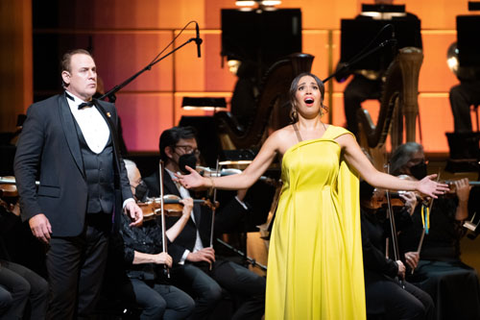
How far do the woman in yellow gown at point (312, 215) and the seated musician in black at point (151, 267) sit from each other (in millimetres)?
644

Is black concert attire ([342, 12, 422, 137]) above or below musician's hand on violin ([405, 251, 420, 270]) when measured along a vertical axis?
above

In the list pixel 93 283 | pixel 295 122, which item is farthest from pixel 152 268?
pixel 295 122

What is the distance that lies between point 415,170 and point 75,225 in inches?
80.5

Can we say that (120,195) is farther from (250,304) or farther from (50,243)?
(250,304)

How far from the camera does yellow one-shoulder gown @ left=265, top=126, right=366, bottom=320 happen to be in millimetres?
3090

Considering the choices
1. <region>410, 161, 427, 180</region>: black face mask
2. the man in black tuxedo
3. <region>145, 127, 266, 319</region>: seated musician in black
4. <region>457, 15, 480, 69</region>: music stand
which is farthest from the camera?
<region>457, 15, 480, 69</region>: music stand

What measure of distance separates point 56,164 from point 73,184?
0.11 metres

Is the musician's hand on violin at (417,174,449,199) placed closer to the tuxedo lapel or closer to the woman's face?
the woman's face

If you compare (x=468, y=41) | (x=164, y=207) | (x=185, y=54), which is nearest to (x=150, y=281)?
(x=164, y=207)

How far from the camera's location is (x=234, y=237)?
5379mm

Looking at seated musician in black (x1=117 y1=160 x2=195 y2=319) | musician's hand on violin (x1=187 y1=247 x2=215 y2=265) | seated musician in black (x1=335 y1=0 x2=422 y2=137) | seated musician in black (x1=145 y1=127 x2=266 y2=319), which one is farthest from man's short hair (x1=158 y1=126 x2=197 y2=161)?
seated musician in black (x1=335 y1=0 x2=422 y2=137)

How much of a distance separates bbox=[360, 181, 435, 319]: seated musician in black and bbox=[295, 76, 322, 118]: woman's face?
70cm

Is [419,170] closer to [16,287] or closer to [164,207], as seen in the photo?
[164,207]

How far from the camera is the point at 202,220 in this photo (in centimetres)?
419
